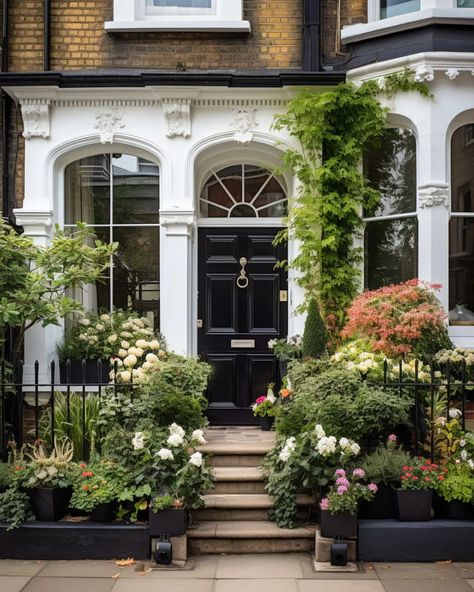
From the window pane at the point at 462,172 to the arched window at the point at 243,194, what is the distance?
2127 mm

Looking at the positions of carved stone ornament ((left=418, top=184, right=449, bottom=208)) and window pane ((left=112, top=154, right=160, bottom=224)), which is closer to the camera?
carved stone ornament ((left=418, top=184, right=449, bottom=208))

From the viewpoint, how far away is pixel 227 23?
8562 mm

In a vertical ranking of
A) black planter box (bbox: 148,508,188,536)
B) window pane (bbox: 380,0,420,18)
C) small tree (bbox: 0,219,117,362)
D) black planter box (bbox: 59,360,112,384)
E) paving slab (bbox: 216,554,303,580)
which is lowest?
paving slab (bbox: 216,554,303,580)

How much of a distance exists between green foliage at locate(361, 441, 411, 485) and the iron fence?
12.5 inches

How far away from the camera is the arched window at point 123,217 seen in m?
8.85

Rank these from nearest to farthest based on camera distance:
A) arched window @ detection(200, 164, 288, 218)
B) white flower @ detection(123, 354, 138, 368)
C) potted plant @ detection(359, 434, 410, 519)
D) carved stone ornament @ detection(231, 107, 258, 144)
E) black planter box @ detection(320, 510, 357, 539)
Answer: black planter box @ detection(320, 510, 357, 539)
potted plant @ detection(359, 434, 410, 519)
white flower @ detection(123, 354, 138, 368)
carved stone ornament @ detection(231, 107, 258, 144)
arched window @ detection(200, 164, 288, 218)

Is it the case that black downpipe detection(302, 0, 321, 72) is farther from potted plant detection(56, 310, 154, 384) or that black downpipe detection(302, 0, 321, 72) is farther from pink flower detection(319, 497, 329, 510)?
pink flower detection(319, 497, 329, 510)

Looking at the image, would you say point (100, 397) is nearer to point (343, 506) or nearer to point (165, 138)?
point (343, 506)

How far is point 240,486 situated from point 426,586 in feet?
6.84

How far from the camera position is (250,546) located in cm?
594

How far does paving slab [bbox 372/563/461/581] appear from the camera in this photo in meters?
5.34

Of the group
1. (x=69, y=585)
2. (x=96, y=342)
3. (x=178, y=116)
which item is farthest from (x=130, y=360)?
(x=178, y=116)

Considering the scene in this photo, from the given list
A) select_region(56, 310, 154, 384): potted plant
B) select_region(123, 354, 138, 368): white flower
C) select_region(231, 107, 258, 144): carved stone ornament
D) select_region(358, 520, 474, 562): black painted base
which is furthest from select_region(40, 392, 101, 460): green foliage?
select_region(231, 107, 258, 144): carved stone ornament

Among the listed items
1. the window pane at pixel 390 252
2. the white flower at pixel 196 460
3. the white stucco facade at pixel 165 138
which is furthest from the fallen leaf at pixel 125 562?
the window pane at pixel 390 252
